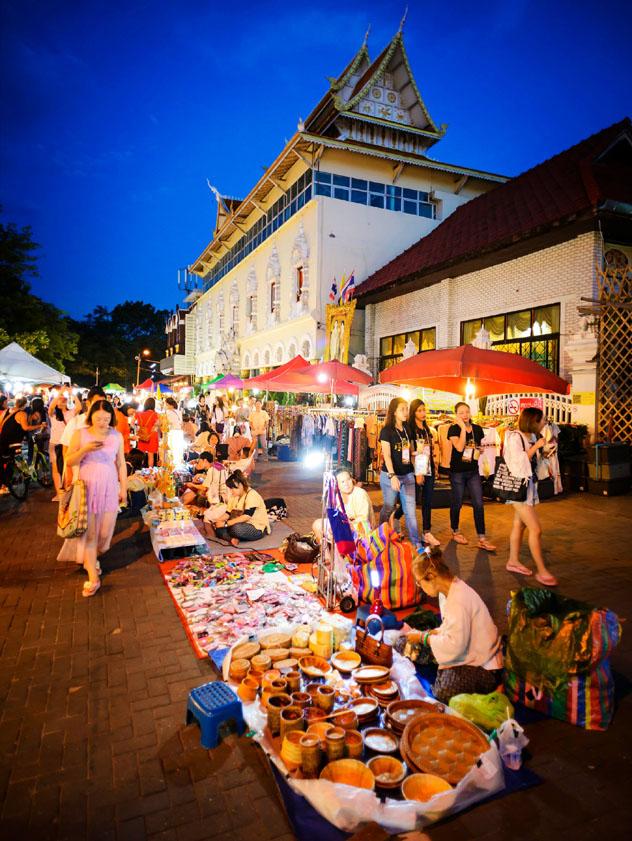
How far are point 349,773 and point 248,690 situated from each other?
0.94 m

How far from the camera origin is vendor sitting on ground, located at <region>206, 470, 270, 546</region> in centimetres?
703

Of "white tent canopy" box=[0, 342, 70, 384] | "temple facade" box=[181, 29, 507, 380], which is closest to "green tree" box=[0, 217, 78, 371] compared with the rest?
"white tent canopy" box=[0, 342, 70, 384]

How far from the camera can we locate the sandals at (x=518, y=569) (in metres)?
5.74

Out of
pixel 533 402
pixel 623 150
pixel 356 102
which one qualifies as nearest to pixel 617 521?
pixel 533 402

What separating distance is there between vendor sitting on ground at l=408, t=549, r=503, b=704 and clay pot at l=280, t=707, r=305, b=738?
106 centimetres

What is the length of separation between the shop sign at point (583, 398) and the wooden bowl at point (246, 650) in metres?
9.96

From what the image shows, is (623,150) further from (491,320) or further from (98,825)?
(98,825)

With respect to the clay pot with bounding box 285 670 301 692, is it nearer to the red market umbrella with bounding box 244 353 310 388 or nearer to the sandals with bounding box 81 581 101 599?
the sandals with bounding box 81 581 101 599

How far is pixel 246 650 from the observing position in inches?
143

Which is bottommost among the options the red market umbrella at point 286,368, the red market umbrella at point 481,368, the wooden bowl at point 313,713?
the wooden bowl at point 313,713

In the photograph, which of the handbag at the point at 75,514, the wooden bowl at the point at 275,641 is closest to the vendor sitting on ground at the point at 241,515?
the handbag at the point at 75,514

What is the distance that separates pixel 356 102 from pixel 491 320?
1306cm

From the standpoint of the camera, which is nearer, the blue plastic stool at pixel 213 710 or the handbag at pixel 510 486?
the blue plastic stool at pixel 213 710

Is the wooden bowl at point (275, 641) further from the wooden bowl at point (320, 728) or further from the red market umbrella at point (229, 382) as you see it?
the red market umbrella at point (229, 382)
